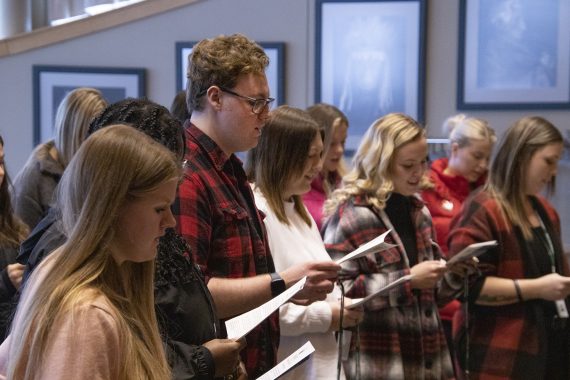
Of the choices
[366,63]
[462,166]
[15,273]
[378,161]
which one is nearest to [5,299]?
[15,273]

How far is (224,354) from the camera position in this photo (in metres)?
1.79

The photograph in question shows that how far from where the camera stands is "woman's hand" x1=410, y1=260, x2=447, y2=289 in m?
2.92

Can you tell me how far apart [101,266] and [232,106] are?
0.86 meters

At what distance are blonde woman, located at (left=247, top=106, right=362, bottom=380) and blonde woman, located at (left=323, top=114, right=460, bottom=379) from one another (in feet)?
0.85

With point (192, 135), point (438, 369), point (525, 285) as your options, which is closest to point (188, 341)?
point (192, 135)

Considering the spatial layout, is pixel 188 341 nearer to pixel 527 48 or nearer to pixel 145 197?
pixel 145 197

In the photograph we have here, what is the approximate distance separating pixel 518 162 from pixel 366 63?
7.76 ft

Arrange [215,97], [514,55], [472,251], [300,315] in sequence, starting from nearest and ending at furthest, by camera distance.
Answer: [215,97] → [300,315] → [472,251] → [514,55]

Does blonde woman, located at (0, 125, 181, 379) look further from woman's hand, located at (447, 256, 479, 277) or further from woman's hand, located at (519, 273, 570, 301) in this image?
woman's hand, located at (519, 273, 570, 301)

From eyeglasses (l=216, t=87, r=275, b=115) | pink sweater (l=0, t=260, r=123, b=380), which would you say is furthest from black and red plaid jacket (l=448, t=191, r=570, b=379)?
pink sweater (l=0, t=260, r=123, b=380)

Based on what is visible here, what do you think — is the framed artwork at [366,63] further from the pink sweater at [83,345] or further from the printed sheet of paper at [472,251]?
the pink sweater at [83,345]

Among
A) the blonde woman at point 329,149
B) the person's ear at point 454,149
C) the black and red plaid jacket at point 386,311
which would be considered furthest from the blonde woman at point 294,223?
the person's ear at point 454,149

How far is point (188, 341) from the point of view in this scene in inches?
70.5

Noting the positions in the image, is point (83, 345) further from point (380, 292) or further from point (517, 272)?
point (517, 272)
